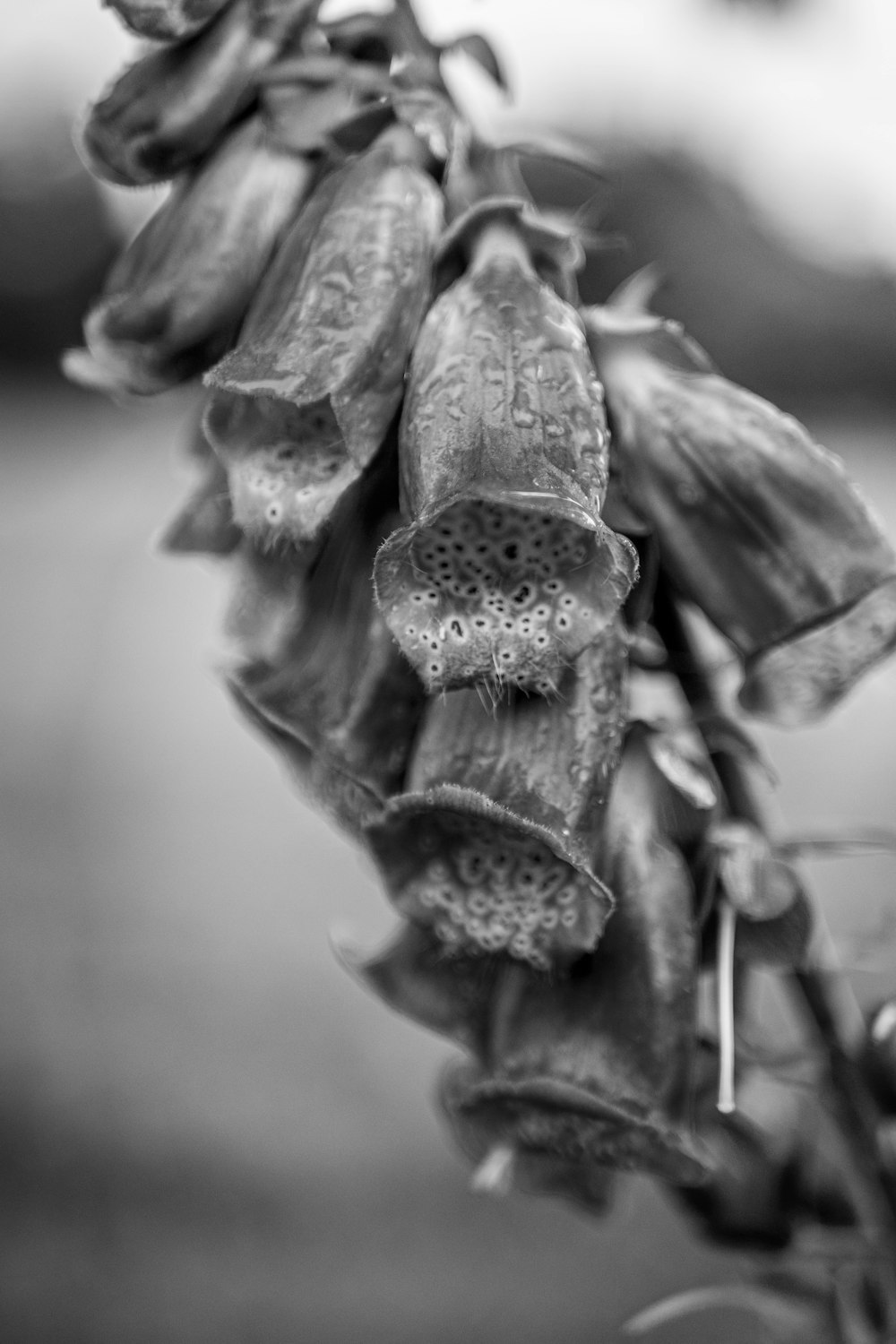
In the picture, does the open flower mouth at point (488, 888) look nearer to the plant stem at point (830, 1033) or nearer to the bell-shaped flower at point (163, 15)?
the plant stem at point (830, 1033)

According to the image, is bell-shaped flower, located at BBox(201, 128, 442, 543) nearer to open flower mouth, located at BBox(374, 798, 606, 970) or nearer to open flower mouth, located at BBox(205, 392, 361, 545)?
open flower mouth, located at BBox(205, 392, 361, 545)

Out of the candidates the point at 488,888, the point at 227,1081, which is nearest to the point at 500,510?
the point at 488,888

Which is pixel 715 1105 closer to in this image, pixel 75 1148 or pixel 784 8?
pixel 784 8

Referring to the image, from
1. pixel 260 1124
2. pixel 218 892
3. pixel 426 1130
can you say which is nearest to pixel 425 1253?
pixel 426 1130

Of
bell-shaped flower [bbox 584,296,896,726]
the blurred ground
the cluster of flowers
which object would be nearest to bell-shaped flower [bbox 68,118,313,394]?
the cluster of flowers

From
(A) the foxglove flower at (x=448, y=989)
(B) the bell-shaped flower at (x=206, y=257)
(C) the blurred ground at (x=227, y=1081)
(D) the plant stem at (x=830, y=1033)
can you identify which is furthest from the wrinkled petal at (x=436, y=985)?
(C) the blurred ground at (x=227, y=1081)

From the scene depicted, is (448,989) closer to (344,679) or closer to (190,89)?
(344,679)
